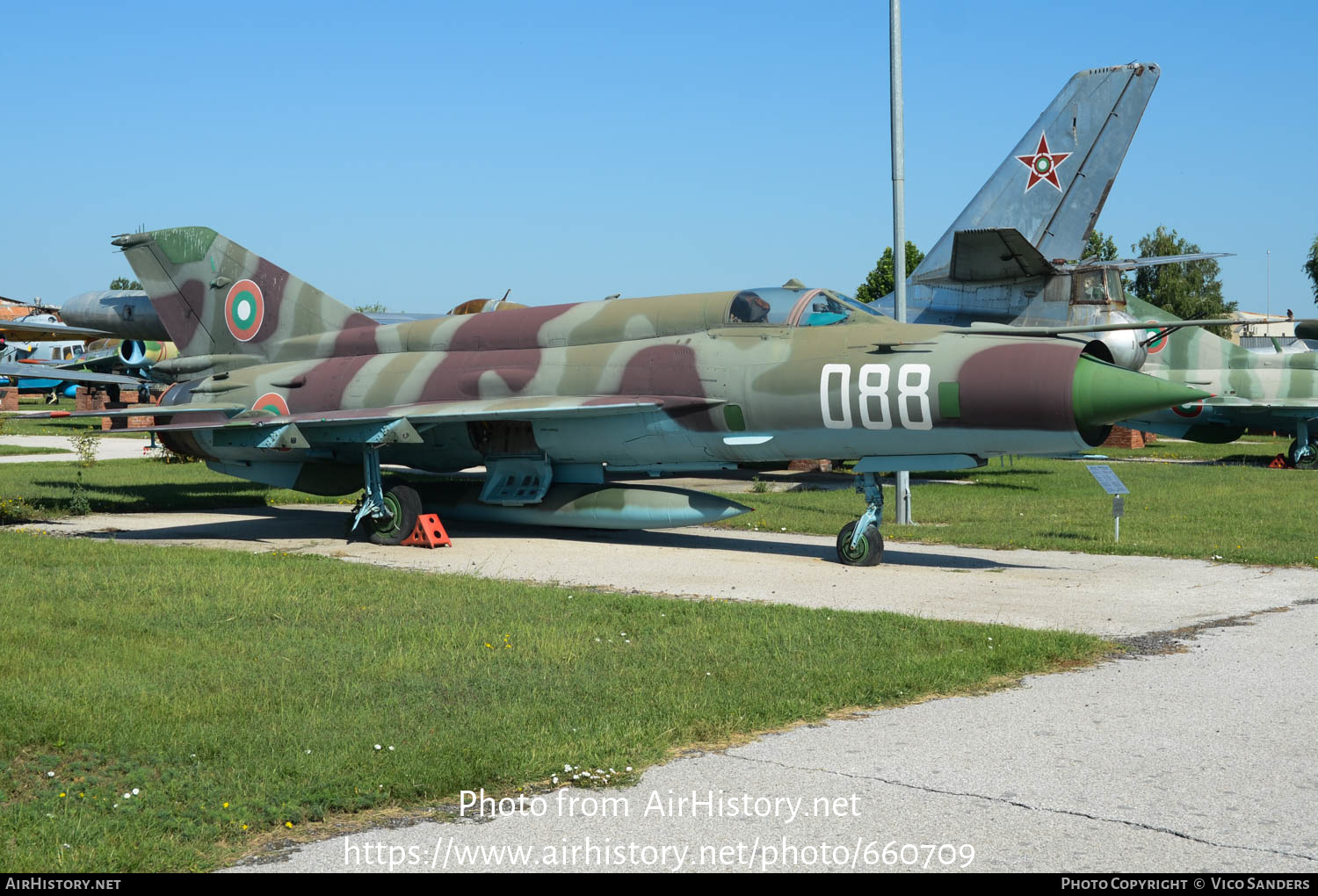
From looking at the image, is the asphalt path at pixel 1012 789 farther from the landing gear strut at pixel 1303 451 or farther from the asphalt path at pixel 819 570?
the landing gear strut at pixel 1303 451

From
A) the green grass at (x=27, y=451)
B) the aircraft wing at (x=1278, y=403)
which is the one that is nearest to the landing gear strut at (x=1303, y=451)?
the aircraft wing at (x=1278, y=403)

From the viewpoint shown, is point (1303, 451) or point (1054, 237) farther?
point (1303, 451)

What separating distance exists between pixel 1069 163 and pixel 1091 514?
728cm

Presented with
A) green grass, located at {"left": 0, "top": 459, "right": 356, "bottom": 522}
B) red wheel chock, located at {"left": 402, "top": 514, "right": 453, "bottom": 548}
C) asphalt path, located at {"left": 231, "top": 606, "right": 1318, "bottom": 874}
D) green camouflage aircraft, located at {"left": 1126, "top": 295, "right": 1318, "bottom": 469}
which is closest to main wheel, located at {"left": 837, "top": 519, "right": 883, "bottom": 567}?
red wheel chock, located at {"left": 402, "top": 514, "right": 453, "bottom": 548}

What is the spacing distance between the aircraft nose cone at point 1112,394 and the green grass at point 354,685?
3.20m

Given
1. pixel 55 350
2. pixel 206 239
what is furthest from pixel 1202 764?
pixel 55 350

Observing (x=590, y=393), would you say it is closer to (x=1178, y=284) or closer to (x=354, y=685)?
(x=354, y=685)

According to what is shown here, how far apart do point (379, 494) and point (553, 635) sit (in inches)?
281

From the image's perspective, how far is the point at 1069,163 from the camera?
2161 cm

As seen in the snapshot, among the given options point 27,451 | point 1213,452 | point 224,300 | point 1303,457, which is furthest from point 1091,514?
point 27,451

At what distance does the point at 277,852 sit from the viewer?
15.2 feet

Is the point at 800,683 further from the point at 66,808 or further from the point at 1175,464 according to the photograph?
the point at 1175,464

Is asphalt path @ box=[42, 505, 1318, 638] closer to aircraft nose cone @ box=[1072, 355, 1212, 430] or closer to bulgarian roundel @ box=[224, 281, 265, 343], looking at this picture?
aircraft nose cone @ box=[1072, 355, 1212, 430]

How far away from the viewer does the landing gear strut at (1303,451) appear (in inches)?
1113
